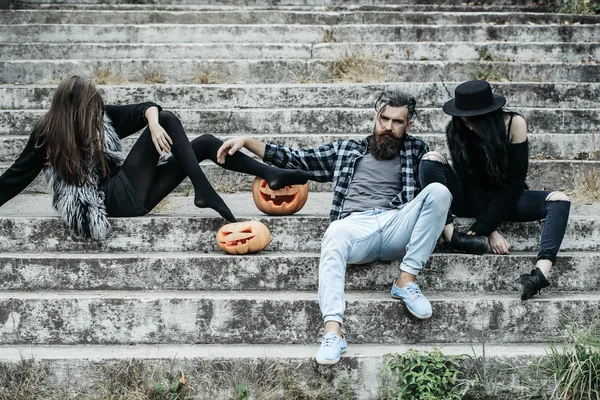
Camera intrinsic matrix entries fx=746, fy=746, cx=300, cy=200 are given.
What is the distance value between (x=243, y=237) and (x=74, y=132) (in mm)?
1177

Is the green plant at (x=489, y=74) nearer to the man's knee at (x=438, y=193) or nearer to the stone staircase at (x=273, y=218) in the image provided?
the stone staircase at (x=273, y=218)

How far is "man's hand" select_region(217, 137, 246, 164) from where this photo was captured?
4.51 meters

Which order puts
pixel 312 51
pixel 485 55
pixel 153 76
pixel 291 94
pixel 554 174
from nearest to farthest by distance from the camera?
1. pixel 554 174
2. pixel 291 94
3. pixel 153 76
4. pixel 485 55
5. pixel 312 51

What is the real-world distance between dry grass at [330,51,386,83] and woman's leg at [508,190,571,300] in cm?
295

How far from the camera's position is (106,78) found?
706 cm

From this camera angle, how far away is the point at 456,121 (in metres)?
4.41

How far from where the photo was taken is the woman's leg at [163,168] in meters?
4.47

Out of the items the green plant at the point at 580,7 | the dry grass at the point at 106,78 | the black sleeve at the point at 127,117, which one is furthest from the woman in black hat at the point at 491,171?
the green plant at the point at 580,7

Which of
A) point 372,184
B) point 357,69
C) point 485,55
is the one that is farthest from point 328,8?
point 372,184

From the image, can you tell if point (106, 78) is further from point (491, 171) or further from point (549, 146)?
point (491, 171)

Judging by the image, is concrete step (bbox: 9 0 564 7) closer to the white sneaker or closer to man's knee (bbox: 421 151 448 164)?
man's knee (bbox: 421 151 448 164)

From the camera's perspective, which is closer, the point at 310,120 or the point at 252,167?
the point at 252,167

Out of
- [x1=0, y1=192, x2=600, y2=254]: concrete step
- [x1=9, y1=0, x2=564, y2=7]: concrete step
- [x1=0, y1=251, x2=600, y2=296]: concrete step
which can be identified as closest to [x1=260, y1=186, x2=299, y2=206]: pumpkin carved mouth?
[x1=0, y1=192, x2=600, y2=254]: concrete step

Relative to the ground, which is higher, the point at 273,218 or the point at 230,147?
the point at 230,147
